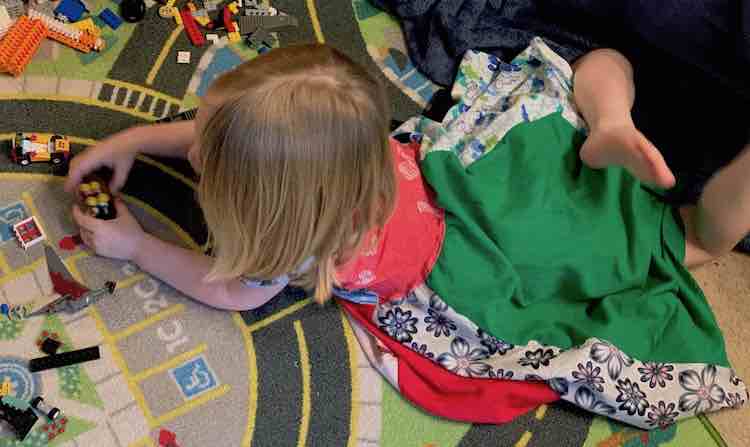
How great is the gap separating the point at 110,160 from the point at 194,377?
1.03ft

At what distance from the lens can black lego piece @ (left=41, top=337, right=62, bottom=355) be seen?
930mm

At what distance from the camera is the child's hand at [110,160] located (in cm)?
97

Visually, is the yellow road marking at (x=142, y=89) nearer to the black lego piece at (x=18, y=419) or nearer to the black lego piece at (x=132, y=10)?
the black lego piece at (x=132, y=10)

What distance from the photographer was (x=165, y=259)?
3.18ft

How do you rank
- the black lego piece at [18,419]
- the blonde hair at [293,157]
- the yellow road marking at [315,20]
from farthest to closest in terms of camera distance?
the yellow road marking at [315,20] → the black lego piece at [18,419] → the blonde hair at [293,157]

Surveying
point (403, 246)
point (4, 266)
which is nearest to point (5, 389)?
point (4, 266)

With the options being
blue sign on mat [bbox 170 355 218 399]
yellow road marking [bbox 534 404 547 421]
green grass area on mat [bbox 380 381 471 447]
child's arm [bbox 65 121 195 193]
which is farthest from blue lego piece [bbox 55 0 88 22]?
Answer: yellow road marking [bbox 534 404 547 421]

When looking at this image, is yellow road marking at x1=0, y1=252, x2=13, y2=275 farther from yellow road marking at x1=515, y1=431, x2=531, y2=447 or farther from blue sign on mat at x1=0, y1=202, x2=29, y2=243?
yellow road marking at x1=515, y1=431, x2=531, y2=447

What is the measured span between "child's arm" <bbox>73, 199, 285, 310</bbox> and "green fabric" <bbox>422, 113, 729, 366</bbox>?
0.26m

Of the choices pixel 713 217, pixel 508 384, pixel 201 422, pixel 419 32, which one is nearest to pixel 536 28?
pixel 419 32

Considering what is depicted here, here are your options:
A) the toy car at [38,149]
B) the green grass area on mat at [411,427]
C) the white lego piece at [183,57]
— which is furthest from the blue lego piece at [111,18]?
the green grass area on mat at [411,427]

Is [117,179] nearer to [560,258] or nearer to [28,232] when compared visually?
[28,232]

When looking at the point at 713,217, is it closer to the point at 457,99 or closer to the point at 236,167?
the point at 457,99

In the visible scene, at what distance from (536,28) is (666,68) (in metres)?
0.22
